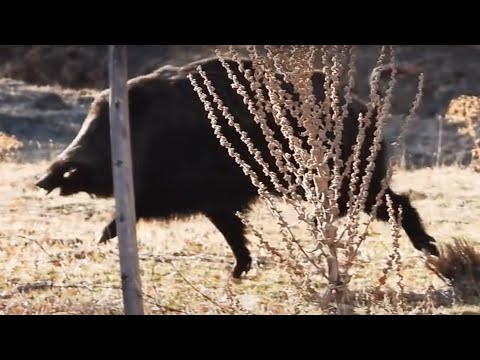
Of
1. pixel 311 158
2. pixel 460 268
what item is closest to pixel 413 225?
pixel 460 268

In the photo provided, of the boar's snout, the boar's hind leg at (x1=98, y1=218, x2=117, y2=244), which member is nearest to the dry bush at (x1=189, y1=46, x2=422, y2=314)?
the boar's hind leg at (x1=98, y1=218, x2=117, y2=244)

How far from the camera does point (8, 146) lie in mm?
4488

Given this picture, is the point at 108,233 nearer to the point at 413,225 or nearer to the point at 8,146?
the point at 8,146

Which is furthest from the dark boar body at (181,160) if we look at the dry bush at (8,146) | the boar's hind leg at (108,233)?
the dry bush at (8,146)

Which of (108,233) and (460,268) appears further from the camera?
(108,233)

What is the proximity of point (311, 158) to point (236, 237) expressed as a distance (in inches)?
23.0

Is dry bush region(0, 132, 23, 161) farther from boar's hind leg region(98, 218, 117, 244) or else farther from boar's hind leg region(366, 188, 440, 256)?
boar's hind leg region(366, 188, 440, 256)

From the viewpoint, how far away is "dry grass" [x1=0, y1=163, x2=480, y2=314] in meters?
4.34

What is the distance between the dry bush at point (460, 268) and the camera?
14.3 ft

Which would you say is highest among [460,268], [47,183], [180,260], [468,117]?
[468,117]

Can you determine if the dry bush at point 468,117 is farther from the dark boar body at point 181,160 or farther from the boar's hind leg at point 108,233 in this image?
the boar's hind leg at point 108,233

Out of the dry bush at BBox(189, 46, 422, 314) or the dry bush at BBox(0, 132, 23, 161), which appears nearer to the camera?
the dry bush at BBox(189, 46, 422, 314)
